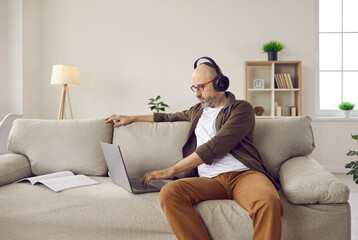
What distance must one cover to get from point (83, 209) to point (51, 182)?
1.13ft

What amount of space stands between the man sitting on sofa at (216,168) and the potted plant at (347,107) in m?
3.29

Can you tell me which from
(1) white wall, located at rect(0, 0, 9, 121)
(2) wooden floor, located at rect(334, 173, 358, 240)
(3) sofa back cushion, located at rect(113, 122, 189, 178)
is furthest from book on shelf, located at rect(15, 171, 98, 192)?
(1) white wall, located at rect(0, 0, 9, 121)

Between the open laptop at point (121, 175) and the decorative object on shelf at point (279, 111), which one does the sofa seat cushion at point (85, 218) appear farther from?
the decorative object on shelf at point (279, 111)

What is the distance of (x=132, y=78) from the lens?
488 centimetres

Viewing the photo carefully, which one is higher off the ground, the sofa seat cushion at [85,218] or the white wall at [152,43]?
the white wall at [152,43]

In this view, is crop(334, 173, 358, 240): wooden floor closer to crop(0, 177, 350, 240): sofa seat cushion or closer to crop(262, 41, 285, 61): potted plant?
crop(0, 177, 350, 240): sofa seat cushion

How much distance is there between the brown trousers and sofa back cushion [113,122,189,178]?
0.42 m

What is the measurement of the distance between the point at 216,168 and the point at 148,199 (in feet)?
1.38

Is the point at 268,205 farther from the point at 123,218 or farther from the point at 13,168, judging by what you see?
the point at 13,168

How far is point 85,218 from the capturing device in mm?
1668

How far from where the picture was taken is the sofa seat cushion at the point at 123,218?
5.17 ft

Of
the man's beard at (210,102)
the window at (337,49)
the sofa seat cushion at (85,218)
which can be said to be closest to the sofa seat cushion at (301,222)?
the sofa seat cushion at (85,218)

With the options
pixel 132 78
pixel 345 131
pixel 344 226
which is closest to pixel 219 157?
pixel 344 226

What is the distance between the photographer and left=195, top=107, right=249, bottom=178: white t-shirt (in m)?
1.83
